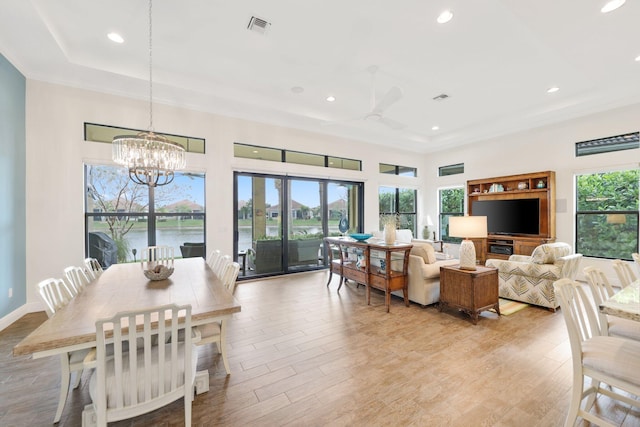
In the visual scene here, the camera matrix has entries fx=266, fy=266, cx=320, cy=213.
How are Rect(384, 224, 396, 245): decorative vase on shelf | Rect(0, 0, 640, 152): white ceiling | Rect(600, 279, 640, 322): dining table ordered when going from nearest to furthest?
Rect(600, 279, 640, 322): dining table < Rect(0, 0, 640, 152): white ceiling < Rect(384, 224, 396, 245): decorative vase on shelf

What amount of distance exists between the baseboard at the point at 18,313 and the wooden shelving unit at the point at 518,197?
8.60m

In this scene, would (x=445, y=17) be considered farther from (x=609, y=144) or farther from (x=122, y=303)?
(x=609, y=144)

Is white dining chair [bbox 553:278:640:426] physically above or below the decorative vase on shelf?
below

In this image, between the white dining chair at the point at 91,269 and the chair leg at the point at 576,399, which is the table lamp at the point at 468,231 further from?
the white dining chair at the point at 91,269

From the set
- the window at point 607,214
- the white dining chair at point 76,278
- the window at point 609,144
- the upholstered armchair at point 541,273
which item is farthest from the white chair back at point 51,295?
the window at point 609,144

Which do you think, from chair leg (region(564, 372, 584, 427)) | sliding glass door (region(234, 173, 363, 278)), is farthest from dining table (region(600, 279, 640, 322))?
sliding glass door (region(234, 173, 363, 278))

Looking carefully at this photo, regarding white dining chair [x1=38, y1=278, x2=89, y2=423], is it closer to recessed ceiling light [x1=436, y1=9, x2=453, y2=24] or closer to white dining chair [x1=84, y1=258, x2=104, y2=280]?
white dining chair [x1=84, y1=258, x2=104, y2=280]

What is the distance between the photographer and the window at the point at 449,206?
316 inches

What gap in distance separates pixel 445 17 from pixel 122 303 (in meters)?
4.20

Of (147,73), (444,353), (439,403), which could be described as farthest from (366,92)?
(439,403)

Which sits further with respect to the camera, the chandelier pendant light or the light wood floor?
the chandelier pendant light

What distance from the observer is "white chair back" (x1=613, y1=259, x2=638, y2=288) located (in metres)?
2.42

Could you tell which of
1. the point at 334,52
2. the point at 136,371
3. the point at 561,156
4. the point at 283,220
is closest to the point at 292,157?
the point at 283,220

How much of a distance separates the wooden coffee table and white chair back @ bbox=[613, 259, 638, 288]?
121 cm
